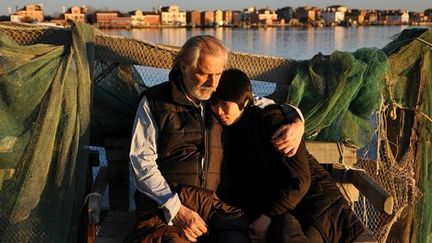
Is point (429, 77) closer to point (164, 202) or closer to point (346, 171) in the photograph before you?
point (346, 171)

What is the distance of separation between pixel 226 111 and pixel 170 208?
27.4 inches

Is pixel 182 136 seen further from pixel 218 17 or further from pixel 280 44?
pixel 218 17

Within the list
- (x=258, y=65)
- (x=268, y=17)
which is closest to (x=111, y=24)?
(x=268, y=17)

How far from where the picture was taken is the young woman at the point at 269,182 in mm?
3281

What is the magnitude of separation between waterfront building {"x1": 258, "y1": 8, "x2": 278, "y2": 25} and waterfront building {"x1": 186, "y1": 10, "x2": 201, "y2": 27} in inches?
597

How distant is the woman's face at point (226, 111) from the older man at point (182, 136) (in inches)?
2.6

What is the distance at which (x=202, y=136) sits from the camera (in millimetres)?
3449

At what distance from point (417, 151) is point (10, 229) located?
3.19 meters

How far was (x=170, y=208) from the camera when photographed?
3264mm

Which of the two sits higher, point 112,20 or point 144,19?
point 144,19

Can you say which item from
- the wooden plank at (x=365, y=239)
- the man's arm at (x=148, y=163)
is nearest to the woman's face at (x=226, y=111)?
the man's arm at (x=148, y=163)

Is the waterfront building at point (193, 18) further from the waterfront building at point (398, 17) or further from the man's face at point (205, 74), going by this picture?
the man's face at point (205, 74)

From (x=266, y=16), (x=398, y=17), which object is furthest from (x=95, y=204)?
(x=398, y=17)

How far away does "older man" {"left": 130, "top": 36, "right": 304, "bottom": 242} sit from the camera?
3322mm
